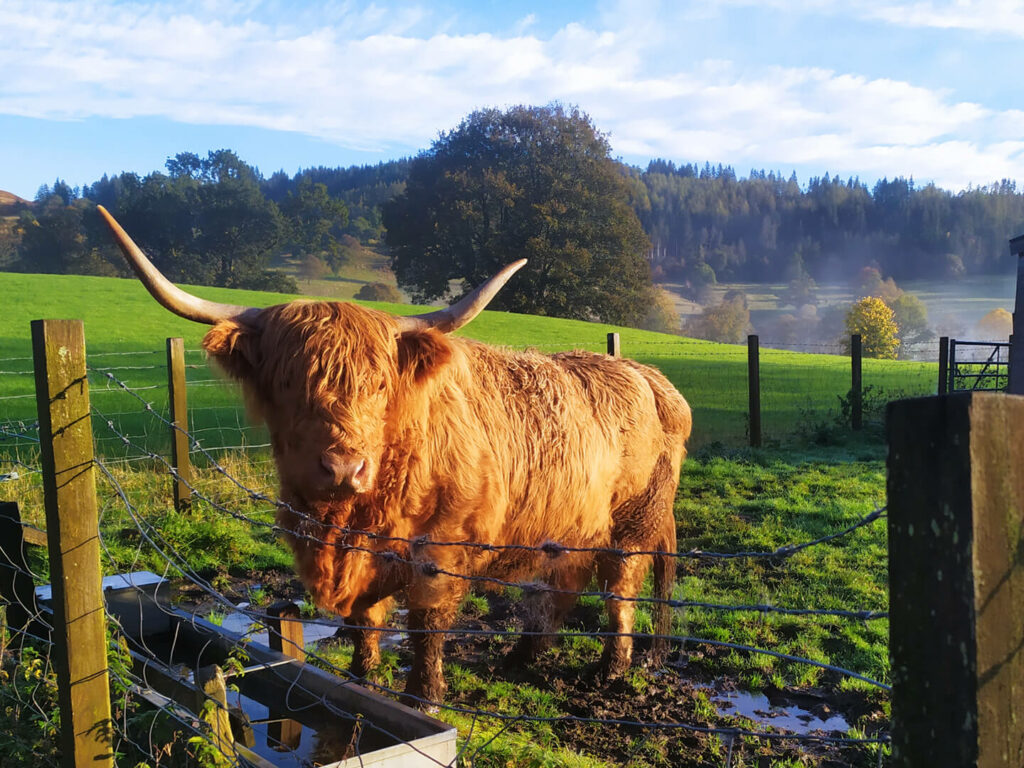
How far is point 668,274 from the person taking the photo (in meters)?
116

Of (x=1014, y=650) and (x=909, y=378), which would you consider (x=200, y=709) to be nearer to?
(x=1014, y=650)

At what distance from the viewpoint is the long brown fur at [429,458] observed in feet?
11.3

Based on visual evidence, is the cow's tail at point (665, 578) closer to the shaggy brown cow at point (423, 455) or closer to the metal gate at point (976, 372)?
the shaggy brown cow at point (423, 455)

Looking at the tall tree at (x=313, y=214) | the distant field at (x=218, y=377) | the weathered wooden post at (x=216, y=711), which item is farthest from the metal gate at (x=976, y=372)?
the tall tree at (x=313, y=214)

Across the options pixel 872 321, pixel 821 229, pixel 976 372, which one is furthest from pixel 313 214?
pixel 821 229

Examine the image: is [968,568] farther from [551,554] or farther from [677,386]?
[677,386]

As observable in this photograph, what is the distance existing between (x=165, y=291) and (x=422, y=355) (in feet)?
3.96

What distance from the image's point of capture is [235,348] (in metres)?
3.68

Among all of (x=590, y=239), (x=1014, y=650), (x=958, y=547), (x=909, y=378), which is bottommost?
(x=909, y=378)

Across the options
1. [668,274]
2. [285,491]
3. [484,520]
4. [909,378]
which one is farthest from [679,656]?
[668,274]

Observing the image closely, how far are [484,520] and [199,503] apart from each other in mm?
4495

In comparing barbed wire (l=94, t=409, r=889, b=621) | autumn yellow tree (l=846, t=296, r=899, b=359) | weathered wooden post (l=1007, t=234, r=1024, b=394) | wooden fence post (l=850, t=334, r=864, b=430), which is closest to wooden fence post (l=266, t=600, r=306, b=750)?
barbed wire (l=94, t=409, r=889, b=621)

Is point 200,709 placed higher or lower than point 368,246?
lower

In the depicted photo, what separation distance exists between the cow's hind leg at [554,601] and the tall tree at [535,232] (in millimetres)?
39328
